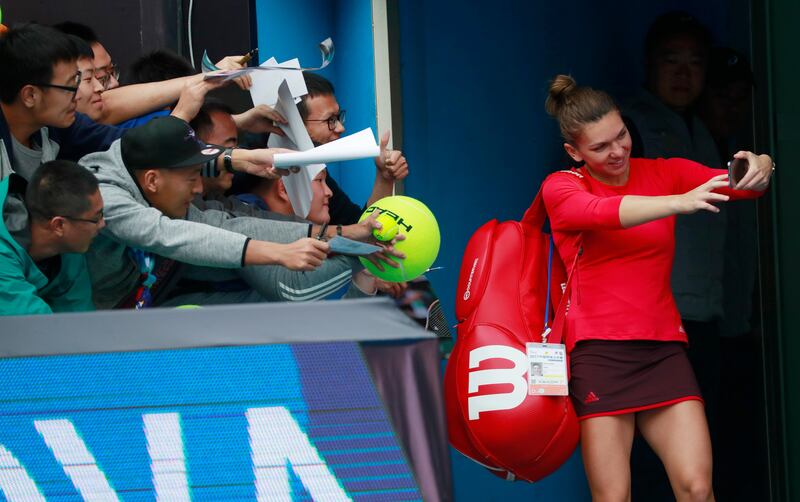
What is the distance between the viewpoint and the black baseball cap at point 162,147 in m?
3.23

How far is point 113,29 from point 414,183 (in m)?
1.83

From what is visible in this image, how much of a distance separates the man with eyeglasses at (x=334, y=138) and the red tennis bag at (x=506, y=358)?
38 cm

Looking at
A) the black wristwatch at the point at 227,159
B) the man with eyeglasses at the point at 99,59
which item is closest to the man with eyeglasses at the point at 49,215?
the black wristwatch at the point at 227,159

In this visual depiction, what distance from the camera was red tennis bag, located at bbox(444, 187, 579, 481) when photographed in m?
3.40

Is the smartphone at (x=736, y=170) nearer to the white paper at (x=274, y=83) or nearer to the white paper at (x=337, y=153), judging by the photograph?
the white paper at (x=337, y=153)

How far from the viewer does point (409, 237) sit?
11.0 feet

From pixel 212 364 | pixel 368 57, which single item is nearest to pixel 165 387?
pixel 212 364

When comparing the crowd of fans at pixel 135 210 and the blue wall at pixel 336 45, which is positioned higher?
the blue wall at pixel 336 45

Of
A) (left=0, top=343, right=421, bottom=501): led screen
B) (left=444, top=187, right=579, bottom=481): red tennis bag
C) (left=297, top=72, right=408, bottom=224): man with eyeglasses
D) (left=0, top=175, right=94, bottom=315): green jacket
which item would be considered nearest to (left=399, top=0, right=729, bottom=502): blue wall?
(left=297, top=72, right=408, bottom=224): man with eyeglasses

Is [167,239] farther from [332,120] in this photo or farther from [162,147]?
[332,120]

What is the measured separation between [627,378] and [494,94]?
5.92 ft

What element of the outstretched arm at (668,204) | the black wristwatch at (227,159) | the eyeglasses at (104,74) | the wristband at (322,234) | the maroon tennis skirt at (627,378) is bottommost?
the maroon tennis skirt at (627,378)

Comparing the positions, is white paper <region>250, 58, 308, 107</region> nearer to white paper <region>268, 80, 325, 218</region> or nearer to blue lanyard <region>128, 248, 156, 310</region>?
white paper <region>268, 80, 325, 218</region>

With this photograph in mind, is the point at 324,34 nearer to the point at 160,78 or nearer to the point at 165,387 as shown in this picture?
the point at 160,78
